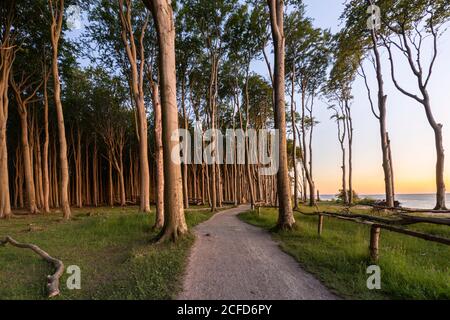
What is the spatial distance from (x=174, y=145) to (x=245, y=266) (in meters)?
4.13

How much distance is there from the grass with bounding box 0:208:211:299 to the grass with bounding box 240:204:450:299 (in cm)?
290

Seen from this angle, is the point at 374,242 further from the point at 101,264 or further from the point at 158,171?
the point at 158,171

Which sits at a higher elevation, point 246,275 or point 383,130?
point 383,130

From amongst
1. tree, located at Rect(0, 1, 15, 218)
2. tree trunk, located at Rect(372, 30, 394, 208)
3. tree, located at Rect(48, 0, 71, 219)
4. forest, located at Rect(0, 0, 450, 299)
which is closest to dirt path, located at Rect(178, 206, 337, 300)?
forest, located at Rect(0, 0, 450, 299)

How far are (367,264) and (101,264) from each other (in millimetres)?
6027

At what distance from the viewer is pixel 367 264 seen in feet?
15.8

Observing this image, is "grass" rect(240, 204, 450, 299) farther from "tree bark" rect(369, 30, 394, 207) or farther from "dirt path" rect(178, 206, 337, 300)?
"tree bark" rect(369, 30, 394, 207)

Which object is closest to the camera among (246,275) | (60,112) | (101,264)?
(246,275)

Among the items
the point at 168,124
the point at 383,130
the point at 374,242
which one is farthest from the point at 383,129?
the point at 168,124

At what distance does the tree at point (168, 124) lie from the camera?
7.21 m

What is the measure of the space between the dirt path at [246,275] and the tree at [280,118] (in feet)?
7.37

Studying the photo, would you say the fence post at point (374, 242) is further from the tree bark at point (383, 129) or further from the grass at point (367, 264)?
the tree bark at point (383, 129)

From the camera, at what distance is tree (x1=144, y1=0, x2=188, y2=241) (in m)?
7.21
